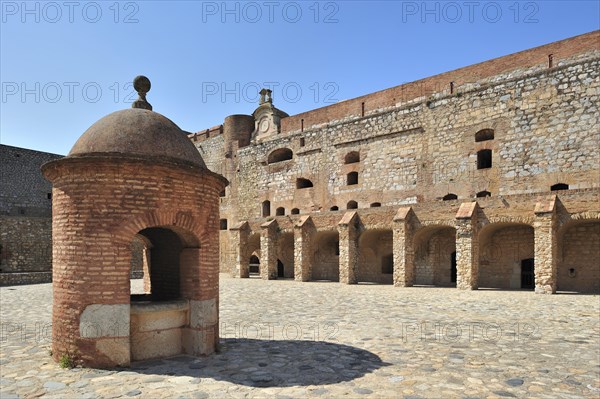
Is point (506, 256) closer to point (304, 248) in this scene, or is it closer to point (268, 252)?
point (304, 248)

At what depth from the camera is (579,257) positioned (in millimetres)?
17625

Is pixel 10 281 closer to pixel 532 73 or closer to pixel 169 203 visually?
pixel 169 203

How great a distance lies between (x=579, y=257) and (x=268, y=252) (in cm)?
1577

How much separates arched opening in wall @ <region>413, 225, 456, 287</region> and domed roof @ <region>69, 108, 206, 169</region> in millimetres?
15955

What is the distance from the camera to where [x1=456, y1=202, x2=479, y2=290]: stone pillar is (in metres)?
17.4

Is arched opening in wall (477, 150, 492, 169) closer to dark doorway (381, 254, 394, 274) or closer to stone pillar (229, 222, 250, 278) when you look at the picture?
dark doorway (381, 254, 394, 274)

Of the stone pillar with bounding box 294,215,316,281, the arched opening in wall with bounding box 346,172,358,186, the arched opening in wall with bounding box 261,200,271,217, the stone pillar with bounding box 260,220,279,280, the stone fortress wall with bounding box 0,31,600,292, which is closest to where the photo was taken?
the stone fortress wall with bounding box 0,31,600,292

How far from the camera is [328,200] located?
29.0 m

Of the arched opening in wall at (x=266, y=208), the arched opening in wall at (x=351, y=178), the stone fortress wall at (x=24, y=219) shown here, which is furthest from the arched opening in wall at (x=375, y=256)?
the stone fortress wall at (x=24, y=219)

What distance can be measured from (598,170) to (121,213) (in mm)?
21174

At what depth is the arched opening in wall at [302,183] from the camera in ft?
102

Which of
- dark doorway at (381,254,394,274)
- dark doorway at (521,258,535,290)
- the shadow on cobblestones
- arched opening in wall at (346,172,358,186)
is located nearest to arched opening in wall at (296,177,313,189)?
arched opening in wall at (346,172,358,186)

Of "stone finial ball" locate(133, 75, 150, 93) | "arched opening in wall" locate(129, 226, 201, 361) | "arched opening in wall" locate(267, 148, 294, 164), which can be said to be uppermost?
"arched opening in wall" locate(267, 148, 294, 164)

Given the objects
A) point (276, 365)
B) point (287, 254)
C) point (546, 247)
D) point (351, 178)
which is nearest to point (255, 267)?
point (287, 254)
